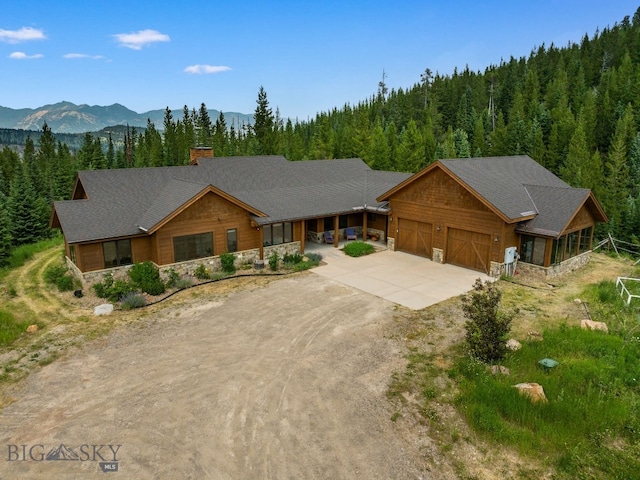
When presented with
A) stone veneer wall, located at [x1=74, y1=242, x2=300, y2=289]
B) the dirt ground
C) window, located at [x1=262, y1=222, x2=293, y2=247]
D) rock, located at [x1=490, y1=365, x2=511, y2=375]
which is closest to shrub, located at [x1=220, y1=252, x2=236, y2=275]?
stone veneer wall, located at [x1=74, y1=242, x2=300, y2=289]

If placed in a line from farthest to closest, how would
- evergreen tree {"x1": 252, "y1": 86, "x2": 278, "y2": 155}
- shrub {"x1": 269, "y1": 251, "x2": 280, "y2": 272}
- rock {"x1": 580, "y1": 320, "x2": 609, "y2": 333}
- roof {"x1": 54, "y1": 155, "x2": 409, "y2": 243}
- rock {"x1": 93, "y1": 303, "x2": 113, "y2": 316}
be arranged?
evergreen tree {"x1": 252, "y1": 86, "x2": 278, "y2": 155} → shrub {"x1": 269, "y1": 251, "x2": 280, "y2": 272} → roof {"x1": 54, "y1": 155, "x2": 409, "y2": 243} → rock {"x1": 93, "y1": 303, "x2": 113, "y2": 316} → rock {"x1": 580, "y1": 320, "x2": 609, "y2": 333}

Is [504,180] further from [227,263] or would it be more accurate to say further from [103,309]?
[103,309]

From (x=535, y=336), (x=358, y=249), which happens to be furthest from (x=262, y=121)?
(x=535, y=336)

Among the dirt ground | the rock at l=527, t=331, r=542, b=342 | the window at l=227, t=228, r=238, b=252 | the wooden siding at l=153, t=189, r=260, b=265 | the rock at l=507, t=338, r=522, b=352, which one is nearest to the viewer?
the dirt ground

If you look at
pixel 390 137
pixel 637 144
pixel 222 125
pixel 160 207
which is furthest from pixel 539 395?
pixel 222 125

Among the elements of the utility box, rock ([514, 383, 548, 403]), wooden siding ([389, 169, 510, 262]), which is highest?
wooden siding ([389, 169, 510, 262])

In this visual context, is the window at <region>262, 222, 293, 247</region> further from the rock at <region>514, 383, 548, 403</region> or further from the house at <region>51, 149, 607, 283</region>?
the rock at <region>514, 383, 548, 403</region>

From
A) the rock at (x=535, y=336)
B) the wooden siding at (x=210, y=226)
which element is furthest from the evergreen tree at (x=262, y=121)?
the rock at (x=535, y=336)

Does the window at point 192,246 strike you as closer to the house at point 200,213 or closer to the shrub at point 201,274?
the house at point 200,213
